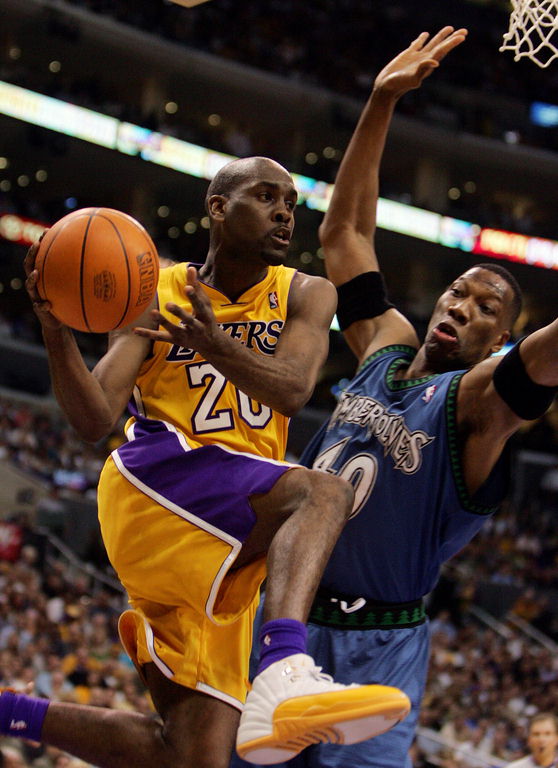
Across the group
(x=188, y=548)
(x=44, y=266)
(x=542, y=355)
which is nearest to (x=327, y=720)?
(x=188, y=548)

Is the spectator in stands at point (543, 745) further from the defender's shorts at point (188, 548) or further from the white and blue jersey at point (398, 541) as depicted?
the defender's shorts at point (188, 548)

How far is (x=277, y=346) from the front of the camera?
3293 millimetres

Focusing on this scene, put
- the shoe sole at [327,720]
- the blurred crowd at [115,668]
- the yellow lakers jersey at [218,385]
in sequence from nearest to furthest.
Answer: the shoe sole at [327,720] < the yellow lakers jersey at [218,385] < the blurred crowd at [115,668]

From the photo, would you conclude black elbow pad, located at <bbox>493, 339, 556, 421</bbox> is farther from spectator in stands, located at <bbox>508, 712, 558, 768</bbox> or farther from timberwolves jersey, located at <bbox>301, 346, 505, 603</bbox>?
spectator in stands, located at <bbox>508, 712, 558, 768</bbox>

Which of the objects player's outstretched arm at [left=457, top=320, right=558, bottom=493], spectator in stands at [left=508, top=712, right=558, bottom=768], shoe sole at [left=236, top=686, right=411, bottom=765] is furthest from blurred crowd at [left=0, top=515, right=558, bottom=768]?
shoe sole at [left=236, top=686, right=411, bottom=765]

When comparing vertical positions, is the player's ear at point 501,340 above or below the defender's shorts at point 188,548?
above

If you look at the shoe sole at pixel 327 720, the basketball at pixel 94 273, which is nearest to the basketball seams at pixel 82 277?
the basketball at pixel 94 273

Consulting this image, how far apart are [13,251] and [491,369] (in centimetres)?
2131

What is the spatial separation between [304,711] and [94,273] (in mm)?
1342

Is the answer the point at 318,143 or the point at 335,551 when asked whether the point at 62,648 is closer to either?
the point at 335,551

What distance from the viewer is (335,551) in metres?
3.66

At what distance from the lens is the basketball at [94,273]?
2.97 m

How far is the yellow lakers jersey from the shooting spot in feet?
10.7

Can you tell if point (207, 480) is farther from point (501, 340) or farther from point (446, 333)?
point (501, 340)
